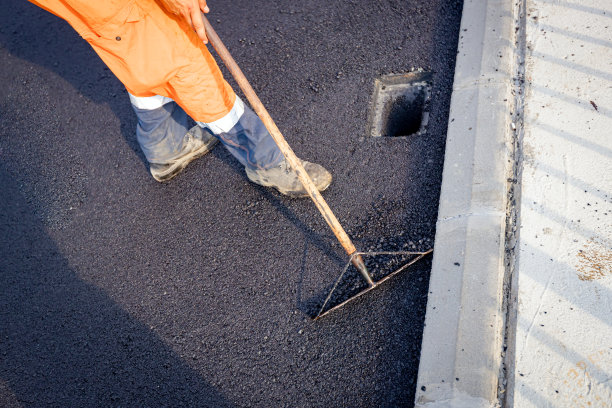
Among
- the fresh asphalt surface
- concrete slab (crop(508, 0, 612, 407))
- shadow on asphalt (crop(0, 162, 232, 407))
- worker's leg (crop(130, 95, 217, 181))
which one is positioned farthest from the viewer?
worker's leg (crop(130, 95, 217, 181))

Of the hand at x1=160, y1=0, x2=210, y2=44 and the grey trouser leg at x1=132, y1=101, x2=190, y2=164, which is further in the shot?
the grey trouser leg at x1=132, y1=101, x2=190, y2=164

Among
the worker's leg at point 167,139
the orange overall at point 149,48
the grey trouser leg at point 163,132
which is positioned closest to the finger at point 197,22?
the orange overall at point 149,48

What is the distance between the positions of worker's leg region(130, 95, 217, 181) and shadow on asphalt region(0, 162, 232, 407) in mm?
969

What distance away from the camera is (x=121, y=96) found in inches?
148

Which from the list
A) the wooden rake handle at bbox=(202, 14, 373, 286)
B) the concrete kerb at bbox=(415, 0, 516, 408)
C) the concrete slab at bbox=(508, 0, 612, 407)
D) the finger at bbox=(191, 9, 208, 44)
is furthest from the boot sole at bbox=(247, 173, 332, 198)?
the concrete slab at bbox=(508, 0, 612, 407)

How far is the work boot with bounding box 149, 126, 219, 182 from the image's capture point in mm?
3131

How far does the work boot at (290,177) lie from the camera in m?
2.72

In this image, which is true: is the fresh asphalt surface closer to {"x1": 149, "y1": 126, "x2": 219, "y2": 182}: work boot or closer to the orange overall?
{"x1": 149, "y1": 126, "x2": 219, "y2": 182}: work boot

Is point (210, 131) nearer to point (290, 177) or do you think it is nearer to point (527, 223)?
point (290, 177)

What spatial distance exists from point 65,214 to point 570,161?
3432 mm

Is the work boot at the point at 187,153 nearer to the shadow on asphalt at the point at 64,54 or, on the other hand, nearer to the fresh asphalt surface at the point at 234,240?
the fresh asphalt surface at the point at 234,240

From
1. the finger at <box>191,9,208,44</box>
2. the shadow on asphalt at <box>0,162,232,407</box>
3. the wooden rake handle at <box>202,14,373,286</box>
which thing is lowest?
the shadow on asphalt at <box>0,162,232,407</box>

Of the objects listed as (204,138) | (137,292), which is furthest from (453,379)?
(204,138)

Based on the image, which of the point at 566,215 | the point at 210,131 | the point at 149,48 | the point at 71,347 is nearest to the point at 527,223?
the point at 566,215
